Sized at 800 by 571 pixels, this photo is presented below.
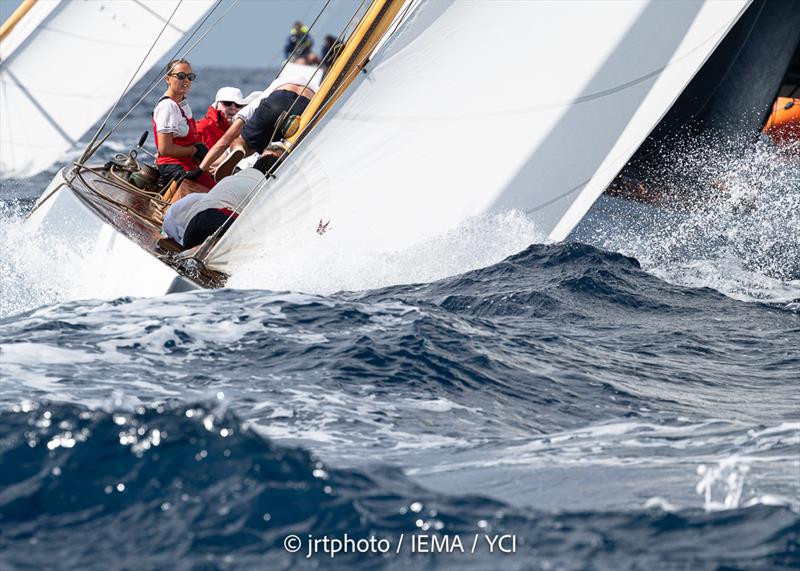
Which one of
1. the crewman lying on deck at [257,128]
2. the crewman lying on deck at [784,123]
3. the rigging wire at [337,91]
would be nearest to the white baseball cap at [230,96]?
the crewman lying on deck at [257,128]

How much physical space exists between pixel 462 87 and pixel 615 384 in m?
2.12

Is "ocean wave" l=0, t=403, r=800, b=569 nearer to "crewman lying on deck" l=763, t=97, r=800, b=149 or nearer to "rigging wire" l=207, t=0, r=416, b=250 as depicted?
"rigging wire" l=207, t=0, r=416, b=250

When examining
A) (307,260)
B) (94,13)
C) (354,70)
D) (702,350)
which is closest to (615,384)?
(702,350)

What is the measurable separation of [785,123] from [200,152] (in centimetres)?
862

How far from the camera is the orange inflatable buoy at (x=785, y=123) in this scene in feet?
43.4

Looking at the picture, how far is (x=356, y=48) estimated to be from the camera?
644 centimetres

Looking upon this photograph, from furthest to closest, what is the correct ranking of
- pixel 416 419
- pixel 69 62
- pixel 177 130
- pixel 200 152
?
pixel 69 62 < pixel 200 152 < pixel 177 130 < pixel 416 419

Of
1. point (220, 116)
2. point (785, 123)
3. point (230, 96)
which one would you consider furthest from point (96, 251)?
point (785, 123)

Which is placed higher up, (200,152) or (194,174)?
(200,152)

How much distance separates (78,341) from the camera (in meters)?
4.50

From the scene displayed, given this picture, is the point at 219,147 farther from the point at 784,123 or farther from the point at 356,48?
the point at 784,123

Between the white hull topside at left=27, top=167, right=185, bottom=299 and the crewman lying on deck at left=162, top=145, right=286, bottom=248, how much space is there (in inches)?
10.6

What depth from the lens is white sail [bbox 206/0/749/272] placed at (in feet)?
18.6

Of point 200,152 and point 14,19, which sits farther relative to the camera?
point 14,19
